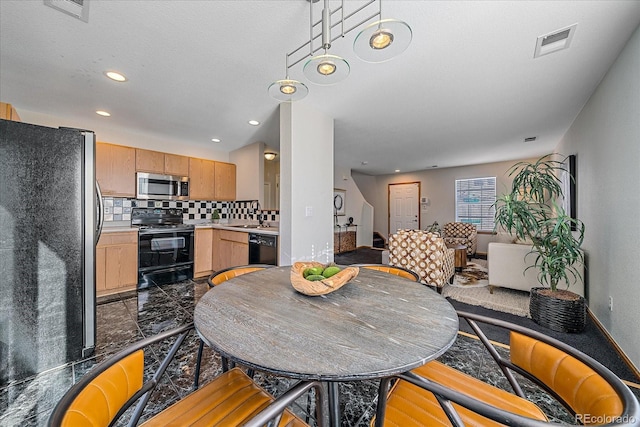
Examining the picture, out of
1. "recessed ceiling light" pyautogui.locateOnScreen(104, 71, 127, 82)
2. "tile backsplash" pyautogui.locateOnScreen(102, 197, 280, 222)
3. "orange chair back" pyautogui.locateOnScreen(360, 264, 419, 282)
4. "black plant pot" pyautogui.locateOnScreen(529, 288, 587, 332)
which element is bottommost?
"black plant pot" pyautogui.locateOnScreen(529, 288, 587, 332)

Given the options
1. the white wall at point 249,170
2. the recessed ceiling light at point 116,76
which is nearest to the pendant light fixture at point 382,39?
the recessed ceiling light at point 116,76

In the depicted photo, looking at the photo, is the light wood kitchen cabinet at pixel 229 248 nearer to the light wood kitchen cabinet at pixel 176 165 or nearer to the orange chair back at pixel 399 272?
the light wood kitchen cabinet at pixel 176 165

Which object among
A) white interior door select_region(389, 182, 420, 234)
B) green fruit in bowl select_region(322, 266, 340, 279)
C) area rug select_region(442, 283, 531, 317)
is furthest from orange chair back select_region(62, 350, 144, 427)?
white interior door select_region(389, 182, 420, 234)

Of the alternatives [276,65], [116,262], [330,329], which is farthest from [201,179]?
[330,329]

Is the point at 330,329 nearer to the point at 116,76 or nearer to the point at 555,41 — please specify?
the point at 555,41

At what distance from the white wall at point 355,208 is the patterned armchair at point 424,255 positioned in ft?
11.2

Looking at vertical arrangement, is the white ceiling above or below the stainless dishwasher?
above

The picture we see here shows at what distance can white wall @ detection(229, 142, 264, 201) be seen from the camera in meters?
4.28

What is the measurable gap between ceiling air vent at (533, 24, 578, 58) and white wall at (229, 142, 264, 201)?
363 cm

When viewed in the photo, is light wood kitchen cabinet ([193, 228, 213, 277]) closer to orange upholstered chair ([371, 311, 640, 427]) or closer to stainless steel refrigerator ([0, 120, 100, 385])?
stainless steel refrigerator ([0, 120, 100, 385])

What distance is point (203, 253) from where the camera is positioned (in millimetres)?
4094

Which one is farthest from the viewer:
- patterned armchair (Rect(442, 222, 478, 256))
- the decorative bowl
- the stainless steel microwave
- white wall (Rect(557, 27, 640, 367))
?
patterned armchair (Rect(442, 222, 478, 256))

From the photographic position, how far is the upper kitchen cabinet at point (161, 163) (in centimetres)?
375

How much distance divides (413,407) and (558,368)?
0.47 meters
